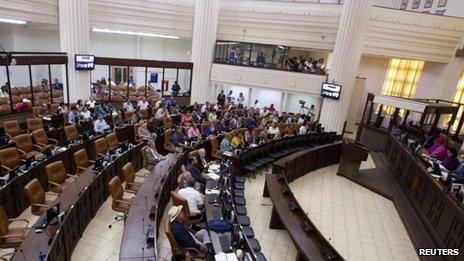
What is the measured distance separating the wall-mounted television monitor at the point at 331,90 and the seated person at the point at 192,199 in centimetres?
1006

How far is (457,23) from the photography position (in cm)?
1606

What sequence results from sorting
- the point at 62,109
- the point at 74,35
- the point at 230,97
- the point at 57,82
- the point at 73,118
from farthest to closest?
the point at 57,82 < the point at 230,97 < the point at 74,35 < the point at 62,109 < the point at 73,118

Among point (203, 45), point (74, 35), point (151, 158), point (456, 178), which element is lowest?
point (151, 158)

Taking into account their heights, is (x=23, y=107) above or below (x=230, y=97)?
below

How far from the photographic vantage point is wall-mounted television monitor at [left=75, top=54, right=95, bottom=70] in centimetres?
1333

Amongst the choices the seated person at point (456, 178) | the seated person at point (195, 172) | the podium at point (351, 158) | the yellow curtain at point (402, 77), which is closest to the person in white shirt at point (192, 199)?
the seated person at point (195, 172)

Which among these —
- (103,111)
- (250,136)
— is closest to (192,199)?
(250,136)

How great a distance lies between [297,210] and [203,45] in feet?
38.8

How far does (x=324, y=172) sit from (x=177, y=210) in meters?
8.06

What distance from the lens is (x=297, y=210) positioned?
23.0 feet

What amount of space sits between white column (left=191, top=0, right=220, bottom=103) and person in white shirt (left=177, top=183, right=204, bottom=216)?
11008mm

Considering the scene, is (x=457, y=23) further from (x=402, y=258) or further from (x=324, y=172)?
(x=402, y=258)

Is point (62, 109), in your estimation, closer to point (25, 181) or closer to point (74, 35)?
point (74, 35)

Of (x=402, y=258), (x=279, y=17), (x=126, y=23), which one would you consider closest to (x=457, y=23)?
(x=279, y=17)
